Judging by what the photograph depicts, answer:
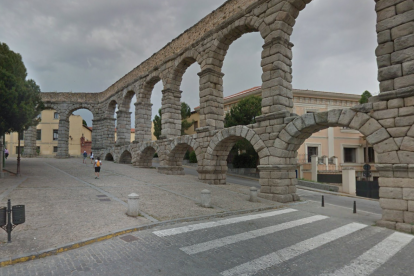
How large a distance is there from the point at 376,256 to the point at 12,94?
14481mm

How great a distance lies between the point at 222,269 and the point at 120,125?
23.5 m

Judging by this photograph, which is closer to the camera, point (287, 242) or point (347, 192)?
point (287, 242)

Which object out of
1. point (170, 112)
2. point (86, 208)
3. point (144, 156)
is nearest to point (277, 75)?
point (86, 208)

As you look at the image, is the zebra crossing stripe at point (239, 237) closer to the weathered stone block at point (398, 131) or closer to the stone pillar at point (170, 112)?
the weathered stone block at point (398, 131)

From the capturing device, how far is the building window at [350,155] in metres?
26.8

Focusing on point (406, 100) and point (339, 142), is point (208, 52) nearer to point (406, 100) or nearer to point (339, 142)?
point (406, 100)

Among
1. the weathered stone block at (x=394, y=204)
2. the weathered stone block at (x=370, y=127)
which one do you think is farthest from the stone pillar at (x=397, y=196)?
the weathered stone block at (x=370, y=127)

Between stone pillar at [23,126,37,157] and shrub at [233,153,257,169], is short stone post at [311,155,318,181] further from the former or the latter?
stone pillar at [23,126,37,157]

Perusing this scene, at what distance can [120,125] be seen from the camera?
85.1 ft

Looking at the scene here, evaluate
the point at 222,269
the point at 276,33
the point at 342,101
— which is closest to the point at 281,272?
the point at 222,269

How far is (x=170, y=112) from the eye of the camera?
746 inches

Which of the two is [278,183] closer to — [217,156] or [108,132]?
[217,156]

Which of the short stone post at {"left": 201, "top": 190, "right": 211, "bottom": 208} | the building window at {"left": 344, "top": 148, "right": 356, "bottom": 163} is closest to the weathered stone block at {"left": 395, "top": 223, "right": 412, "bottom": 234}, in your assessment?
the short stone post at {"left": 201, "top": 190, "right": 211, "bottom": 208}

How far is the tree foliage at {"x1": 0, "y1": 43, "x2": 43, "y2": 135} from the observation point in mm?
12000
